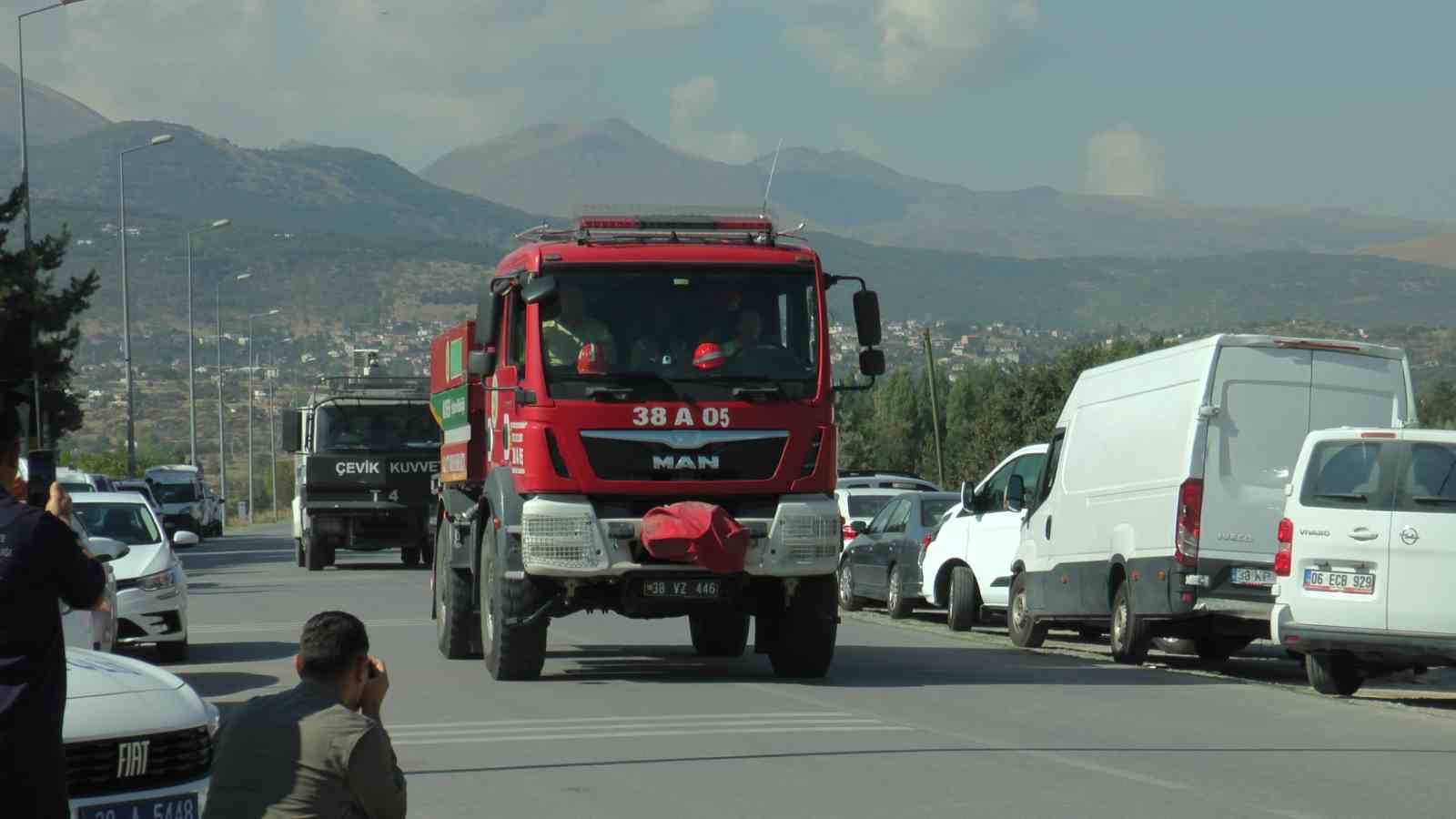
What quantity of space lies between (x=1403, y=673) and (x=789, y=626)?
19.8 feet

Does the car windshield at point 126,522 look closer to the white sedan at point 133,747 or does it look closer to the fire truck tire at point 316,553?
the white sedan at point 133,747

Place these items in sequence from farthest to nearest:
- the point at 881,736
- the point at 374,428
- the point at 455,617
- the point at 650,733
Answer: the point at 374,428
the point at 455,617
the point at 650,733
the point at 881,736

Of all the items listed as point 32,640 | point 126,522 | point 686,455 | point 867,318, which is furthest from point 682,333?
point 32,640

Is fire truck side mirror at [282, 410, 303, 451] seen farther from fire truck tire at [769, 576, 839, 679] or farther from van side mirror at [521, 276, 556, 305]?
van side mirror at [521, 276, 556, 305]

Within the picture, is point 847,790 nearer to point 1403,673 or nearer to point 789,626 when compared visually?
point 789,626

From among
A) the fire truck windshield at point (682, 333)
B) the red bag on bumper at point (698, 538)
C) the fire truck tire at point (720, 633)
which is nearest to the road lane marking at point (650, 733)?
the red bag on bumper at point (698, 538)

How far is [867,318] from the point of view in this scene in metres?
16.0

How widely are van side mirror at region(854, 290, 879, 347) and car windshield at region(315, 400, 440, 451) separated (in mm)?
22779

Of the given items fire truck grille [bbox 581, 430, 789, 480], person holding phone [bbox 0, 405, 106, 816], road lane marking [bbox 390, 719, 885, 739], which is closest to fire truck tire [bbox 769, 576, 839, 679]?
fire truck grille [bbox 581, 430, 789, 480]

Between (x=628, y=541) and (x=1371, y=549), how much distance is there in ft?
16.8

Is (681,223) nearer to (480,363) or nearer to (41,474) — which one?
(480,363)

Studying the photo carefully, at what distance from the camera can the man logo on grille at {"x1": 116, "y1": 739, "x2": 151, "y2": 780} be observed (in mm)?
7523

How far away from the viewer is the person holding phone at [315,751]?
5.86 m

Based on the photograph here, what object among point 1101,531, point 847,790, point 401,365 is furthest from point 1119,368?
point 401,365
